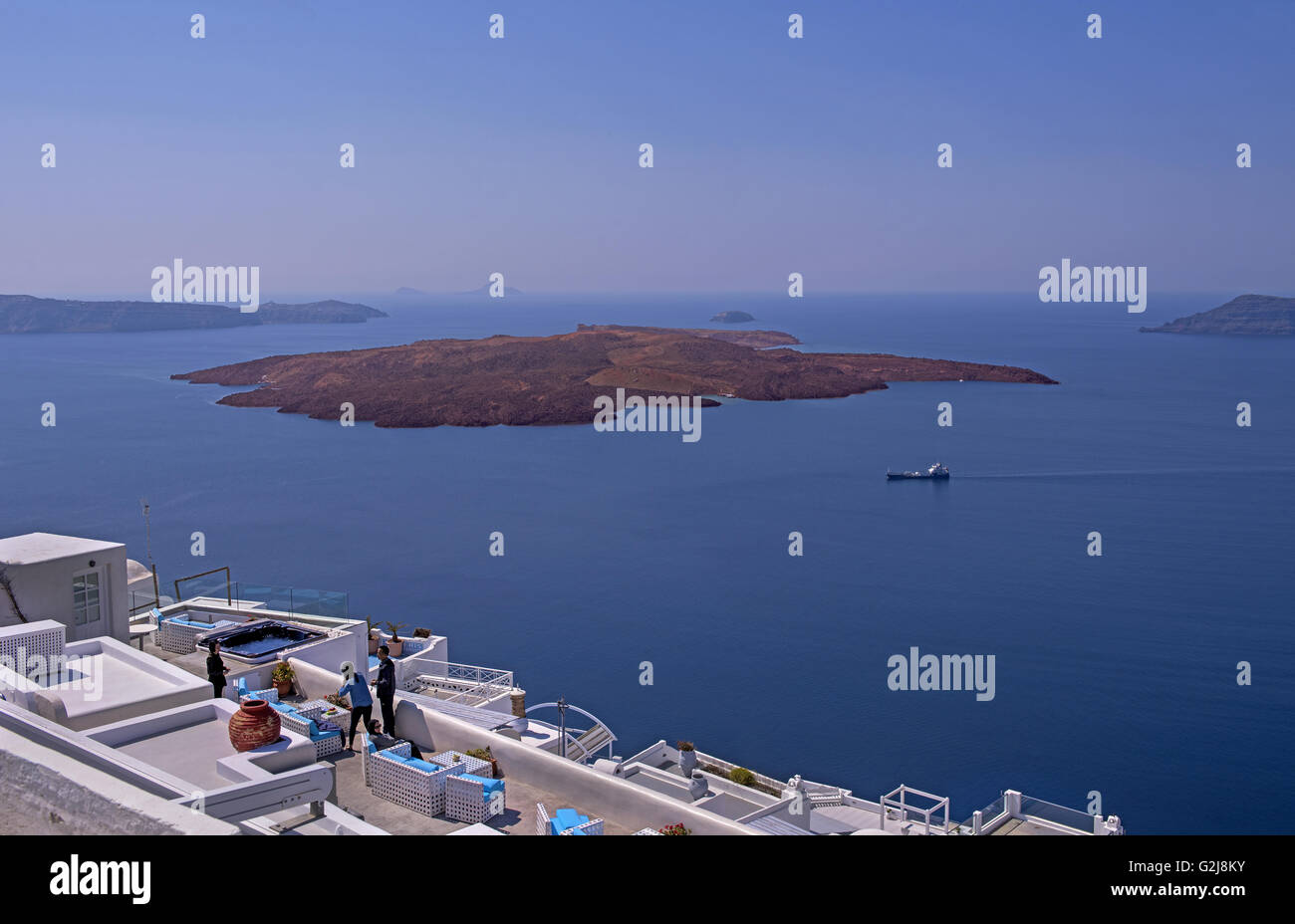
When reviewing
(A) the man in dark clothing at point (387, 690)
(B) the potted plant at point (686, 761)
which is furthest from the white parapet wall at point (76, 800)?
(B) the potted plant at point (686, 761)

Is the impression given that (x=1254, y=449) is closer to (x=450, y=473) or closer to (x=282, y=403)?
(x=450, y=473)

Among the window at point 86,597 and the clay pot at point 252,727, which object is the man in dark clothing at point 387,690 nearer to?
the clay pot at point 252,727

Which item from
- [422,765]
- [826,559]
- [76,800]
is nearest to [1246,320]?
[826,559]

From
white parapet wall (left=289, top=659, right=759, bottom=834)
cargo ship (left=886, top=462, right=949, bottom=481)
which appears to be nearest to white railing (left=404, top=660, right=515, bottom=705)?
white parapet wall (left=289, top=659, right=759, bottom=834)


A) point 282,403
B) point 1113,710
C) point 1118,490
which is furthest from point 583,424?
point 1113,710

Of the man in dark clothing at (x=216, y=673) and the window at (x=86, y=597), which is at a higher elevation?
the window at (x=86, y=597)

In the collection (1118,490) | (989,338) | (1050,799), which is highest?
(989,338)

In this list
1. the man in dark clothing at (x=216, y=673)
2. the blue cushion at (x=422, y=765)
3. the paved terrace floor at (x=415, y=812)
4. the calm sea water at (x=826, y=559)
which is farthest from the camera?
the calm sea water at (x=826, y=559)
